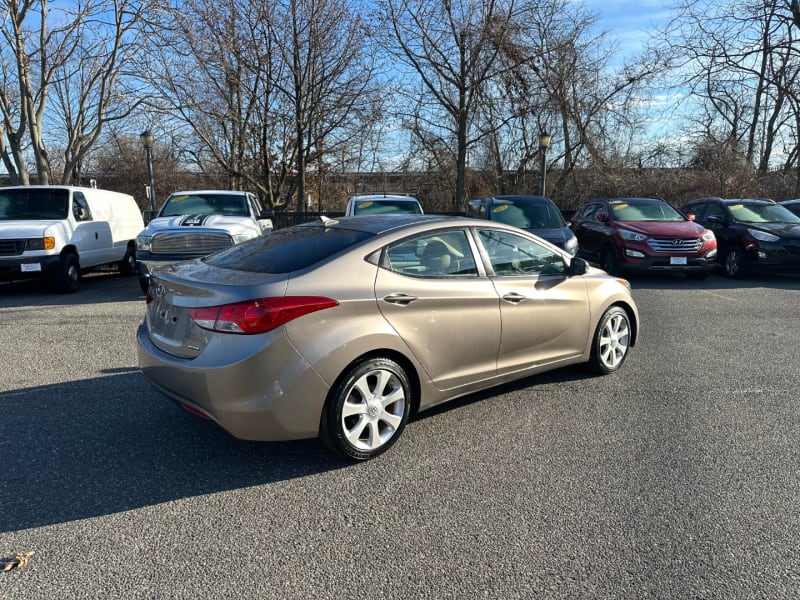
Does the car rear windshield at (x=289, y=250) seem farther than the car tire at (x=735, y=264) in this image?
No

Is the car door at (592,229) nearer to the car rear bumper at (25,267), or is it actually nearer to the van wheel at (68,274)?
the van wheel at (68,274)

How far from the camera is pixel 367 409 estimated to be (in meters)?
3.61

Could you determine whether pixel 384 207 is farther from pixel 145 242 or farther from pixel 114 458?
pixel 114 458

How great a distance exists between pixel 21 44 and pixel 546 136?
1759 centimetres

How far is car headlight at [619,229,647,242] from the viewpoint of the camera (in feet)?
37.2

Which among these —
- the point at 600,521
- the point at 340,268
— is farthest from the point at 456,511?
the point at 340,268

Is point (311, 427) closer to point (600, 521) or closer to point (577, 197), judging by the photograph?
point (600, 521)

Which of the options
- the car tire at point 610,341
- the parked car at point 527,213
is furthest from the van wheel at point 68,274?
the car tire at point 610,341

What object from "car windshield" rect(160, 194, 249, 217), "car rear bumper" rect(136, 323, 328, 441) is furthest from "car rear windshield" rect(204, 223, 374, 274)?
"car windshield" rect(160, 194, 249, 217)

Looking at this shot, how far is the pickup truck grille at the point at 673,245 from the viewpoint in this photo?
36.9 ft

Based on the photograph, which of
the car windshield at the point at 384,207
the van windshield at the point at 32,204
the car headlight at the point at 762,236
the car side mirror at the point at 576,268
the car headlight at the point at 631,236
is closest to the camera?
the car side mirror at the point at 576,268

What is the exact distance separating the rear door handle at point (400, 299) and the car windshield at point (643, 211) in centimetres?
976

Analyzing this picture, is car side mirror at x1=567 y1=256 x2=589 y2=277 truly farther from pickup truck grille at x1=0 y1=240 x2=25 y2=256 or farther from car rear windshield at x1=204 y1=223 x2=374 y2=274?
pickup truck grille at x1=0 y1=240 x2=25 y2=256

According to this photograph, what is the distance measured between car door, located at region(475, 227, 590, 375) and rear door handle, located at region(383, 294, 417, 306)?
2.86 ft
